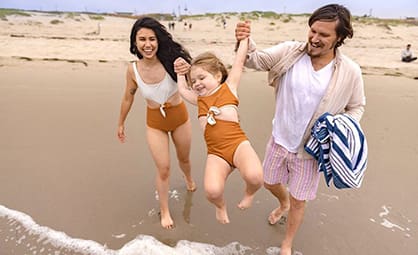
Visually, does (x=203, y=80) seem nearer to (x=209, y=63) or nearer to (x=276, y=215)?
(x=209, y=63)

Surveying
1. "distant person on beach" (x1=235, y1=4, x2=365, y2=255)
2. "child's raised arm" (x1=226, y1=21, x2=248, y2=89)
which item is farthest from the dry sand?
"child's raised arm" (x1=226, y1=21, x2=248, y2=89)

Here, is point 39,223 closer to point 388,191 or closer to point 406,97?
point 388,191

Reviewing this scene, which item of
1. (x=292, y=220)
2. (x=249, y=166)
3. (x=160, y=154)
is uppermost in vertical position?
(x=249, y=166)

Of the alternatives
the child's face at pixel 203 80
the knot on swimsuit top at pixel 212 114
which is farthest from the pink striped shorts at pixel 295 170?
the child's face at pixel 203 80

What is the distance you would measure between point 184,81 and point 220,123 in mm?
494

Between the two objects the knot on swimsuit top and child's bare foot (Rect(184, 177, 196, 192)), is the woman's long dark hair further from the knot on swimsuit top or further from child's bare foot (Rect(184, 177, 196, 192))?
child's bare foot (Rect(184, 177, 196, 192))

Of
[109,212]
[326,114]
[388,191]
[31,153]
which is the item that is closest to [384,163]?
[388,191]

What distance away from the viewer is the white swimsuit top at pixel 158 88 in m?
3.09

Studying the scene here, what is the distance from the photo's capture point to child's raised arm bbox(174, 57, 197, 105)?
279cm

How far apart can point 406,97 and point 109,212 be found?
7.69 metres

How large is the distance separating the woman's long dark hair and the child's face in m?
0.41

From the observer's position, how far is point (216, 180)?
2494mm

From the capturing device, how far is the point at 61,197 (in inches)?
154

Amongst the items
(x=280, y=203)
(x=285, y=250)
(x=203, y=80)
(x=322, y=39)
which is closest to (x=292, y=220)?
(x=285, y=250)
